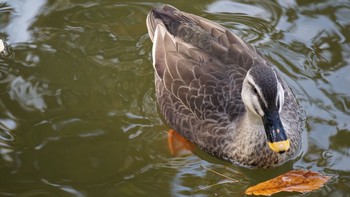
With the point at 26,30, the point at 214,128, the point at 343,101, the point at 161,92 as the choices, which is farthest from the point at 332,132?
the point at 26,30

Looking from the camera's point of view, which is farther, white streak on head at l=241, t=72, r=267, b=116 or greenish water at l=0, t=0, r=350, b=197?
greenish water at l=0, t=0, r=350, b=197

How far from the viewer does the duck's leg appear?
5.62m

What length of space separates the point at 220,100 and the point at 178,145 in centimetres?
58

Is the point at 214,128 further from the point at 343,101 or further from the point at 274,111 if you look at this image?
the point at 343,101

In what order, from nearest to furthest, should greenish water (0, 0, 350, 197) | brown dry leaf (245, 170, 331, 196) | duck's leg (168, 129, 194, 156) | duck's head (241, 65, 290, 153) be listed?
duck's head (241, 65, 290, 153) → brown dry leaf (245, 170, 331, 196) → greenish water (0, 0, 350, 197) → duck's leg (168, 129, 194, 156)

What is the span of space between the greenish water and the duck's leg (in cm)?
7

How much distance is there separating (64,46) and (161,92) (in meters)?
1.38

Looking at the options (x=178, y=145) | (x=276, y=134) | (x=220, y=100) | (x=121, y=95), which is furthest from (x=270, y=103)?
(x=121, y=95)

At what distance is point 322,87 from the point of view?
6.14 m

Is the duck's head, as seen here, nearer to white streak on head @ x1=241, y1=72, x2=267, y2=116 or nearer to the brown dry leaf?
white streak on head @ x1=241, y1=72, x2=267, y2=116

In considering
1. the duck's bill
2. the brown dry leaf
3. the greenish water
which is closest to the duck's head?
the duck's bill

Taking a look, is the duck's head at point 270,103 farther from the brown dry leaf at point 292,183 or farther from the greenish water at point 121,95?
the greenish water at point 121,95

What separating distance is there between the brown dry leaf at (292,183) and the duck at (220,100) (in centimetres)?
20

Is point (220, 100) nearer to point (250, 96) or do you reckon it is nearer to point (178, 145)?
point (250, 96)
